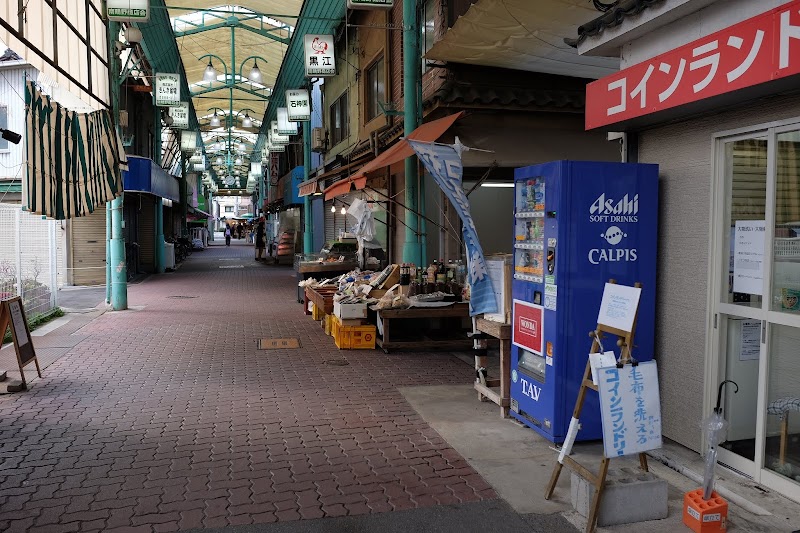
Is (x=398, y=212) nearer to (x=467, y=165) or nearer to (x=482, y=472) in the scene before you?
(x=467, y=165)

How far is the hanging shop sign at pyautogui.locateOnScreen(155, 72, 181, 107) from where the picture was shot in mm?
20812

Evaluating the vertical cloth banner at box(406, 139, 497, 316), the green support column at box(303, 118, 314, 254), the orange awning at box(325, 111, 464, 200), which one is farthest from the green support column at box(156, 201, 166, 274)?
the vertical cloth banner at box(406, 139, 497, 316)

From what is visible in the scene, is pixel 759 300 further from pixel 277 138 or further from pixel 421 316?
pixel 277 138

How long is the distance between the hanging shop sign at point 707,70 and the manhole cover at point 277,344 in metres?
7.06

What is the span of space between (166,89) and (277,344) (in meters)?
13.1

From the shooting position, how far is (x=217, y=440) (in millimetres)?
6168

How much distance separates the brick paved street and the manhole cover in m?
0.22

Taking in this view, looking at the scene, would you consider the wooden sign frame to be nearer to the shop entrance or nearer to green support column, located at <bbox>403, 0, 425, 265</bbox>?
green support column, located at <bbox>403, 0, 425, 265</bbox>

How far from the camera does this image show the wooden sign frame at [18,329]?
8.17 metres

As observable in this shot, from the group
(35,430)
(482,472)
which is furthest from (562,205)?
(35,430)

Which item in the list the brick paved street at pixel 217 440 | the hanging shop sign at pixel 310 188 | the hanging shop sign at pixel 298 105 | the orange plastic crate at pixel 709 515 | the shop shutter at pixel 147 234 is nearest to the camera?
the orange plastic crate at pixel 709 515

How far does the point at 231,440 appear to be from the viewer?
6172 millimetres

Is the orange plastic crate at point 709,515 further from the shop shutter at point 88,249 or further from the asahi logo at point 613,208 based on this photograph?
the shop shutter at point 88,249

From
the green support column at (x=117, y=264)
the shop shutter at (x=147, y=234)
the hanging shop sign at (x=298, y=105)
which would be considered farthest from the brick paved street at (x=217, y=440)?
the shop shutter at (x=147, y=234)
